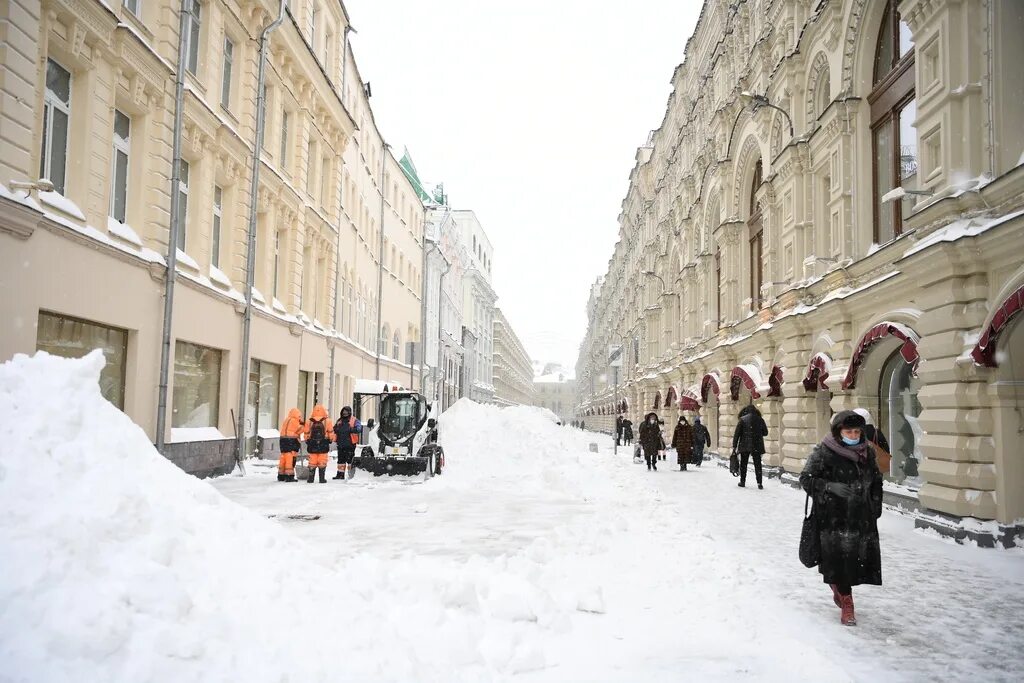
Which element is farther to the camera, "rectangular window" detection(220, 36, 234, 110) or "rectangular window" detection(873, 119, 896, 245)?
"rectangular window" detection(220, 36, 234, 110)

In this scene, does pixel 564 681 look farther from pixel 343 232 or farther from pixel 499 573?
pixel 343 232

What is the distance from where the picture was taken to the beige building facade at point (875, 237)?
9.89 meters

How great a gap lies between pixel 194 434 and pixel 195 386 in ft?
3.85

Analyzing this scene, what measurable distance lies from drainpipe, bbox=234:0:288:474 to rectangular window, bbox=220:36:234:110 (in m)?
0.71

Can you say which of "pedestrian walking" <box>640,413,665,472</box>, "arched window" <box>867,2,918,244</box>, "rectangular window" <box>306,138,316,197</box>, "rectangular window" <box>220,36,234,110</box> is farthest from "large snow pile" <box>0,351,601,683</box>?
"rectangular window" <box>306,138,316,197</box>

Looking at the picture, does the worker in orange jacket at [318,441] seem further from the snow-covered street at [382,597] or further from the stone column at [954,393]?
the stone column at [954,393]

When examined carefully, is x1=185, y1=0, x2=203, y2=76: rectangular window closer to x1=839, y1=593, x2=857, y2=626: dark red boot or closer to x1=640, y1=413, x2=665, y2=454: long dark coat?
x1=839, y1=593, x2=857, y2=626: dark red boot

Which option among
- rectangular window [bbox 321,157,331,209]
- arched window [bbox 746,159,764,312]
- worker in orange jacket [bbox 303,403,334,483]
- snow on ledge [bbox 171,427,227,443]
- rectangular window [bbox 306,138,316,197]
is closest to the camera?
snow on ledge [bbox 171,427,227,443]

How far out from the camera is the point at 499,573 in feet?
21.5

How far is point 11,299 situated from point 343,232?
19.1 metres

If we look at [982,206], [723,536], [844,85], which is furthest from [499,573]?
[844,85]

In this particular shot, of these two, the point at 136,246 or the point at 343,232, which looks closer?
the point at 136,246

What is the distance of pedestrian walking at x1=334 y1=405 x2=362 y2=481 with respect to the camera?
16359 mm

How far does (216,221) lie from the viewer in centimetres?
1770
